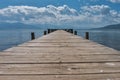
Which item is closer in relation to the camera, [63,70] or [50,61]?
[63,70]

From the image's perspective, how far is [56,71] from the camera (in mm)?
4867

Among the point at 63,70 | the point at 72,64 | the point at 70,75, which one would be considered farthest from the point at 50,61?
the point at 70,75

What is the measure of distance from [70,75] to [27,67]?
3.28ft

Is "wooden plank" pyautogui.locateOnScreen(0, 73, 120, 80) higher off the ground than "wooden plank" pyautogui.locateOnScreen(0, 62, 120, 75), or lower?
lower

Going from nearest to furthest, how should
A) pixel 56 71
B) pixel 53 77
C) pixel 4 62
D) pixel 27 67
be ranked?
pixel 53 77
pixel 56 71
pixel 27 67
pixel 4 62

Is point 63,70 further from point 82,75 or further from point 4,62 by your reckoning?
point 4,62

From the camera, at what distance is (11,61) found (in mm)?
5875

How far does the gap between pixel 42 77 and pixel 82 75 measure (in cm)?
63

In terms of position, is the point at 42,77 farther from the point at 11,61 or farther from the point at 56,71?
the point at 11,61

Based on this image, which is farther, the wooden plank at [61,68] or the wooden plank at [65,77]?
the wooden plank at [61,68]

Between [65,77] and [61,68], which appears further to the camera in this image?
[61,68]

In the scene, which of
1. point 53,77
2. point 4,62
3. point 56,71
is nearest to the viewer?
point 53,77

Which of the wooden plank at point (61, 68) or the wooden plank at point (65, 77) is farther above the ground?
the wooden plank at point (61, 68)

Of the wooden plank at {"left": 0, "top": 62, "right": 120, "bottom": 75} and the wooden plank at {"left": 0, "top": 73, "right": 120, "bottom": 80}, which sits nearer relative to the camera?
the wooden plank at {"left": 0, "top": 73, "right": 120, "bottom": 80}
